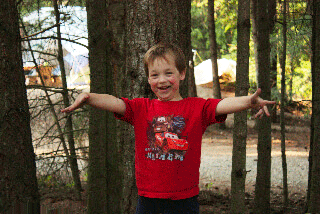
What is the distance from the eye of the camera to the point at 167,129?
255cm

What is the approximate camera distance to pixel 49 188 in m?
8.91

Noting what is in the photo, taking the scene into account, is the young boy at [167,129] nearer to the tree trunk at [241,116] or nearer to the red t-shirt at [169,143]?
the red t-shirt at [169,143]

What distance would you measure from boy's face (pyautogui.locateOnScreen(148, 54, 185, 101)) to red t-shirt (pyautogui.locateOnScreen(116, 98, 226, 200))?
0.09 meters

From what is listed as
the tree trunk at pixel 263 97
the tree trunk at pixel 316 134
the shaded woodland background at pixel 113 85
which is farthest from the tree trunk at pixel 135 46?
the tree trunk at pixel 263 97

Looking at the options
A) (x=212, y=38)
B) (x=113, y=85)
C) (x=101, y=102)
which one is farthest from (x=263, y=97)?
(x=212, y=38)

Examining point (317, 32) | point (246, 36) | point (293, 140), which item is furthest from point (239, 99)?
point (293, 140)

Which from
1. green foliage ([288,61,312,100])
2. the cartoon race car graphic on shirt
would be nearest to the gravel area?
green foliage ([288,61,312,100])

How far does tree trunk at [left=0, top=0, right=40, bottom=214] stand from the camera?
335 centimetres

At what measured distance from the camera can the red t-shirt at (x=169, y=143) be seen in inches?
98.3

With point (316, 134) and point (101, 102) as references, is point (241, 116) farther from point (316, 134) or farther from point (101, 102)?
point (101, 102)

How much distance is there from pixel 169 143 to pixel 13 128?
1596mm

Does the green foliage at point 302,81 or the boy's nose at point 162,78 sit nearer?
the boy's nose at point 162,78

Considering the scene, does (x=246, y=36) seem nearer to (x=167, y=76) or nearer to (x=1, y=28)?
(x=167, y=76)

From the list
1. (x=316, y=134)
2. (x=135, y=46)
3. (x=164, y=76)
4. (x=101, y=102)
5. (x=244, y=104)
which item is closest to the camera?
(x=244, y=104)
